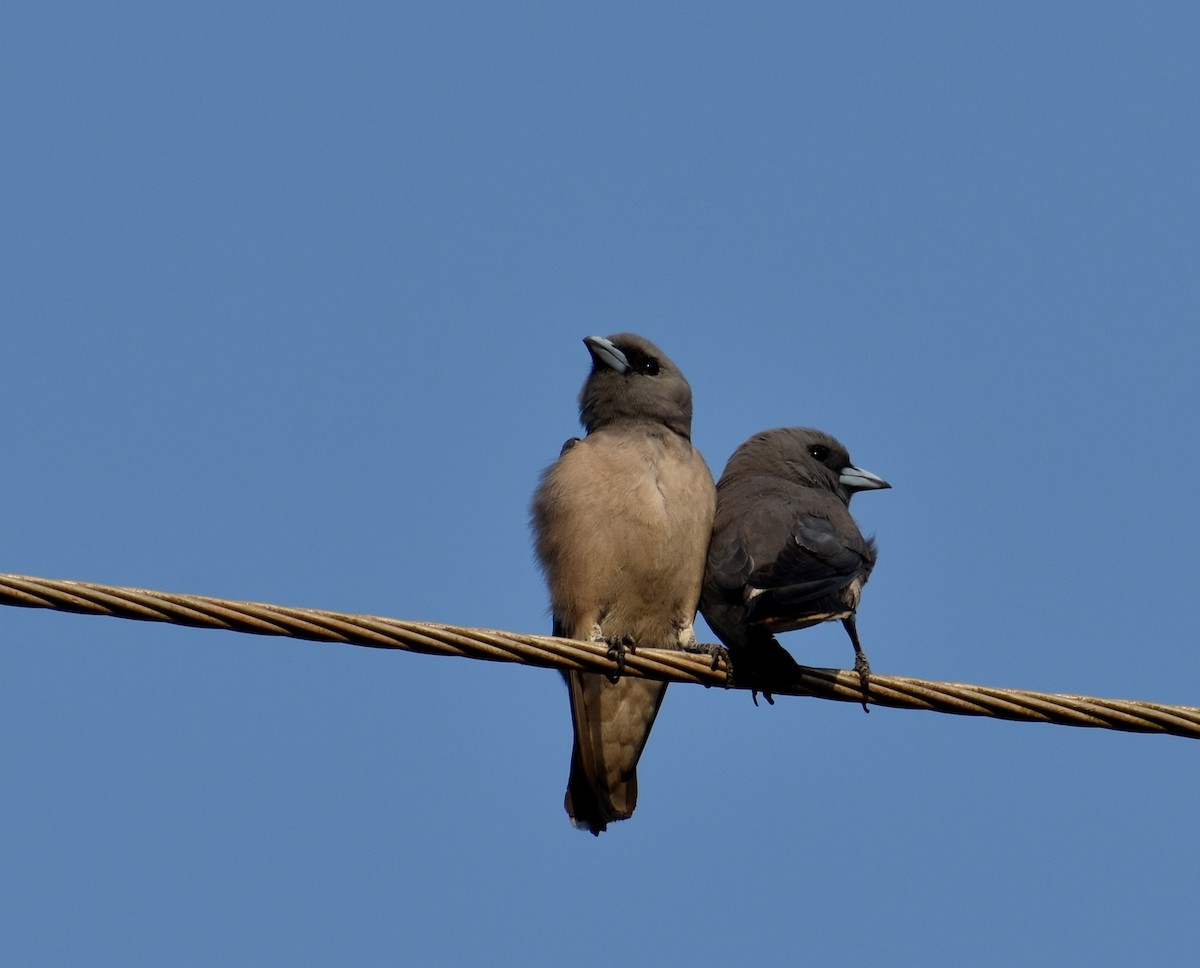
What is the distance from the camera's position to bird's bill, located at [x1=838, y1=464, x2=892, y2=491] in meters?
8.59

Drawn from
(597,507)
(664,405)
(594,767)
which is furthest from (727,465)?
(594,767)

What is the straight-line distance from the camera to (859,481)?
28.3 feet

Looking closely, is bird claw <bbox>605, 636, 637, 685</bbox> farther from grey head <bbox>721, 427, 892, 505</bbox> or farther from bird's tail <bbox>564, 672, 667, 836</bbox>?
grey head <bbox>721, 427, 892, 505</bbox>

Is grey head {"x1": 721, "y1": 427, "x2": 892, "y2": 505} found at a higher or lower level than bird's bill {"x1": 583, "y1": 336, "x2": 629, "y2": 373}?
lower

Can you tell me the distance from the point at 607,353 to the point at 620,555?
140cm

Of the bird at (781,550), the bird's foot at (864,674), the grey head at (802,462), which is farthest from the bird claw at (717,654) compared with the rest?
the grey head at (802,462)

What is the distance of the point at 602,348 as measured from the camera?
337 inches

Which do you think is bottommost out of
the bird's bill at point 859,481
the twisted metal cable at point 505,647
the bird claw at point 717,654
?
the twisted metal cable at point 505,647

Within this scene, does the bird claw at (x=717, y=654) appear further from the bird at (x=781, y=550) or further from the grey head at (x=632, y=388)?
the grey head at (x=632, y=388)

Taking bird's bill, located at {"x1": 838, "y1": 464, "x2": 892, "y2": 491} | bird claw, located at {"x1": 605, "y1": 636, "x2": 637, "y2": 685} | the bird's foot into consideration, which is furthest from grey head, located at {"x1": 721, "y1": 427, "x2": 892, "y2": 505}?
bird claw, located at {"x1": 605, "y1": 636, "x2": 637, "y2": 685}

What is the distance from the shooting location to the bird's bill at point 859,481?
8.59m

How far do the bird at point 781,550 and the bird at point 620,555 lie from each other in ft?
0.65

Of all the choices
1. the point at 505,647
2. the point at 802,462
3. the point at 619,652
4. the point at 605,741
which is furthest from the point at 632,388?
the point at 505,647

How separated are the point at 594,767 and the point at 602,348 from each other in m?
2.23
